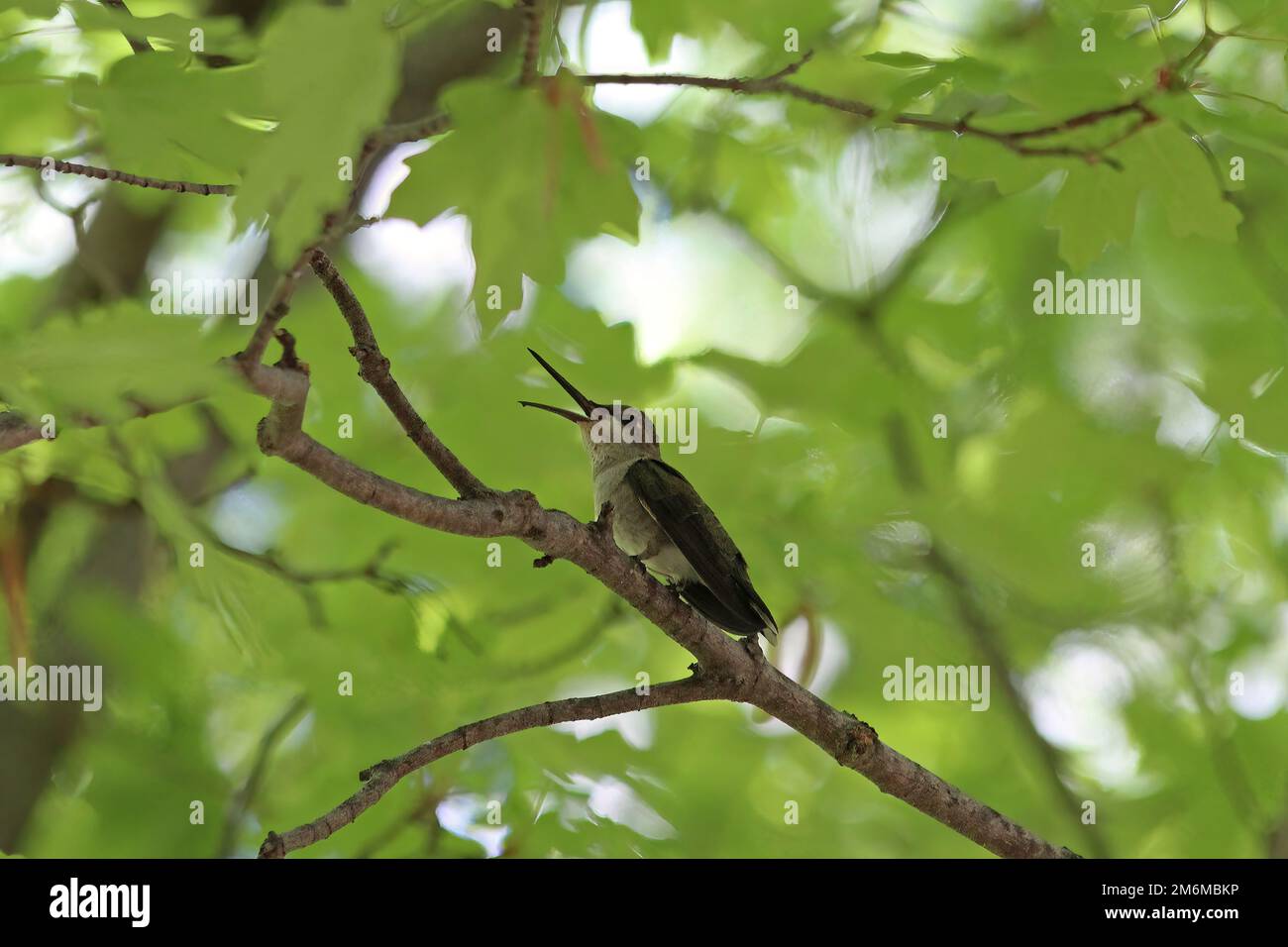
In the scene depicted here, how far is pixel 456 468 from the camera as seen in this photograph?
2.44m

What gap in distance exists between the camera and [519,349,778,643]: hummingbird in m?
3.70

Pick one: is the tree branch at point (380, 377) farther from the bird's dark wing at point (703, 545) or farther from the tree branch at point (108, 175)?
the bird's dark wing at point (703, 545)

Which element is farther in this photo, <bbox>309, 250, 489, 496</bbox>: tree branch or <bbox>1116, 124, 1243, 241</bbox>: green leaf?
<bbox>1116, 124, 1243, 241</bbox>: green leaf

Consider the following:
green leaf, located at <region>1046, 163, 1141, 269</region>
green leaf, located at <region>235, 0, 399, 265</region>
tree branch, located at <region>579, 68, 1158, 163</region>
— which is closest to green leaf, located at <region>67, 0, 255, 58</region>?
green leaf, located at <region>235, 0, 399, 265</region>

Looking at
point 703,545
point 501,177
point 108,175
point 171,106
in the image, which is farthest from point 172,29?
point 703,545

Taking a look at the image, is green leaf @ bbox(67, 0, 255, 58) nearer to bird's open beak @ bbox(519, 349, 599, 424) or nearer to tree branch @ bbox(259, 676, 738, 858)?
bird's open beak @ bbox(519, 349, 599, 424)

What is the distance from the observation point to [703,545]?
381 cm

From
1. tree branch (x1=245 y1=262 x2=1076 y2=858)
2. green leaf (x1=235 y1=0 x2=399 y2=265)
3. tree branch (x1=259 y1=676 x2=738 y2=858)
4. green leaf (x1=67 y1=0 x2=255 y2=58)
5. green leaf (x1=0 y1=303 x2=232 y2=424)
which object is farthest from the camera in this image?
green leaf (x1=67 y1=0 x2=255 y2=58)

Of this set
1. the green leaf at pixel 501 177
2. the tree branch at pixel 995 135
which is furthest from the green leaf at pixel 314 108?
the tree branch at pixel 995 135

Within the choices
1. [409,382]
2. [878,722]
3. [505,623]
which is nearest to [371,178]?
[409,382]

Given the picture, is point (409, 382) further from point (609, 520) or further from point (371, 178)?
point (609, 520)

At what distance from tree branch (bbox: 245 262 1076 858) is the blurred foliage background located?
0.44 meters

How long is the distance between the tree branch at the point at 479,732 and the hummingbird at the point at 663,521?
1.84ft
